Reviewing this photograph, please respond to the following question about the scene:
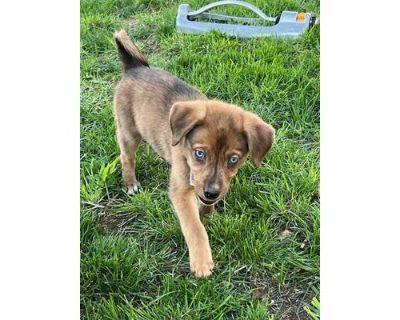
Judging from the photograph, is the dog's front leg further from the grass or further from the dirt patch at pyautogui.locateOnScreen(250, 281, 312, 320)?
the dirt patch at pyautogui.locateOnScreen(250, 281, 312, 320)

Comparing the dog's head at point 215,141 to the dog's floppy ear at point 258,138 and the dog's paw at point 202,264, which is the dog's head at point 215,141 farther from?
the dog's paw at point 202,264

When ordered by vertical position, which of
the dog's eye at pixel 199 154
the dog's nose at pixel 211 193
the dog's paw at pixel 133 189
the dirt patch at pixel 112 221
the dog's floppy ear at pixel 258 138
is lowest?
the dirt patch at pixel 112 221

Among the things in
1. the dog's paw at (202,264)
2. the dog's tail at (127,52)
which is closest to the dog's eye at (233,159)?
the dog's paw at (202,264)

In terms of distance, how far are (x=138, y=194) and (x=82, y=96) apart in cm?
42

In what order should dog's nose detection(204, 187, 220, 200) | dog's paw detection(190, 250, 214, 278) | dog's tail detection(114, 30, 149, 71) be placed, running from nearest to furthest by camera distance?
dog's nose detection(204, 187, 220, 200), dog's paw detection(190, 250, 214, 278), dog's tail detection(114, 30, 149, 71)

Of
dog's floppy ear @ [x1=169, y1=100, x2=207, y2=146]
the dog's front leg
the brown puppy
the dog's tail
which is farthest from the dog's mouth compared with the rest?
the dog's tail

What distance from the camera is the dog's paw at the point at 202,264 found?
208 centimetres

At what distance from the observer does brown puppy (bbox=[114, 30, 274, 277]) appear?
2.03m

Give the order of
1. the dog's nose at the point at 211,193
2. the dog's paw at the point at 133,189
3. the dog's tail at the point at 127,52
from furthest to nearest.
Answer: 1. the dog's tail at the point at 127,52
2. the dog's paw at the point at 133,189
3. the dog's nose at the point at 211,193

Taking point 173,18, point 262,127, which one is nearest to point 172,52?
point 173,18

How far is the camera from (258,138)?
6.82 ft

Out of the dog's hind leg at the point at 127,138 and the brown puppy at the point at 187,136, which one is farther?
the dog's hind leg at the point at 127,138

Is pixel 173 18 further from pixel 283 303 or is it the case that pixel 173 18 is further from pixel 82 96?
pixel 283 303
